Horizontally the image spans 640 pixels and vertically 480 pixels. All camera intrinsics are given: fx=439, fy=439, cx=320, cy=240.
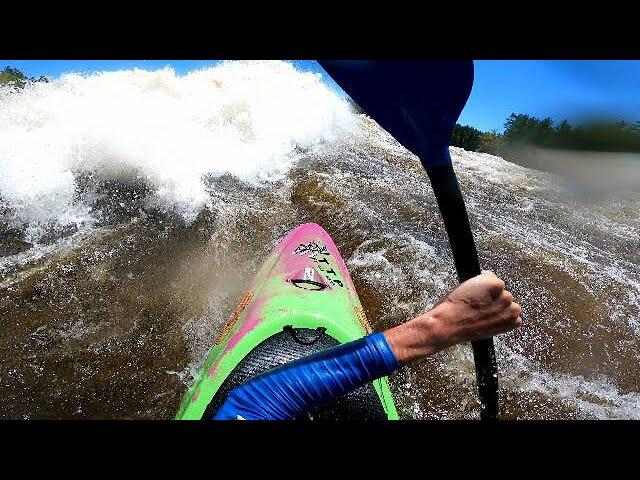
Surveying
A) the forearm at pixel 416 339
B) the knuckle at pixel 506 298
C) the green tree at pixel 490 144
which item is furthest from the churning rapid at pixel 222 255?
the green tree at pixel 490 144

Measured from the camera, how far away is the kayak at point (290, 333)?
4.45 ft

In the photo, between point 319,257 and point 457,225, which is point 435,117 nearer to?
point 457,225

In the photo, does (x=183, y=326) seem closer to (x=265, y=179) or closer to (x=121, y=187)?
(x=121, y=187)

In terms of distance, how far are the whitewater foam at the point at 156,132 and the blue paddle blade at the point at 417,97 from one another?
2.87m

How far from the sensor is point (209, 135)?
6.27 m

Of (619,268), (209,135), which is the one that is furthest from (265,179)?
(619,268)

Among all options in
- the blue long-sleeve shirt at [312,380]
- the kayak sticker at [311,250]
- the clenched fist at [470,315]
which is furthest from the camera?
the kayak sticker at [311,250]

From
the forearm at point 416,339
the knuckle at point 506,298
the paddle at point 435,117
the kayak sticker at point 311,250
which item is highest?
the paddle at point 435,117

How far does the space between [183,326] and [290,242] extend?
30.9 inches

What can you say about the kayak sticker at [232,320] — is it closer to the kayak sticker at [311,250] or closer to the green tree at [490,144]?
the kayak sticker at [311,250]

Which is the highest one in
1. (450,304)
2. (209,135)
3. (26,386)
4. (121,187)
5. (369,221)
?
(209,135)

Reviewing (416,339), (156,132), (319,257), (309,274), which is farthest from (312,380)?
(156,132)

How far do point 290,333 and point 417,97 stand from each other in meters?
1.02

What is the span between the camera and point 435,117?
3.22 ft
